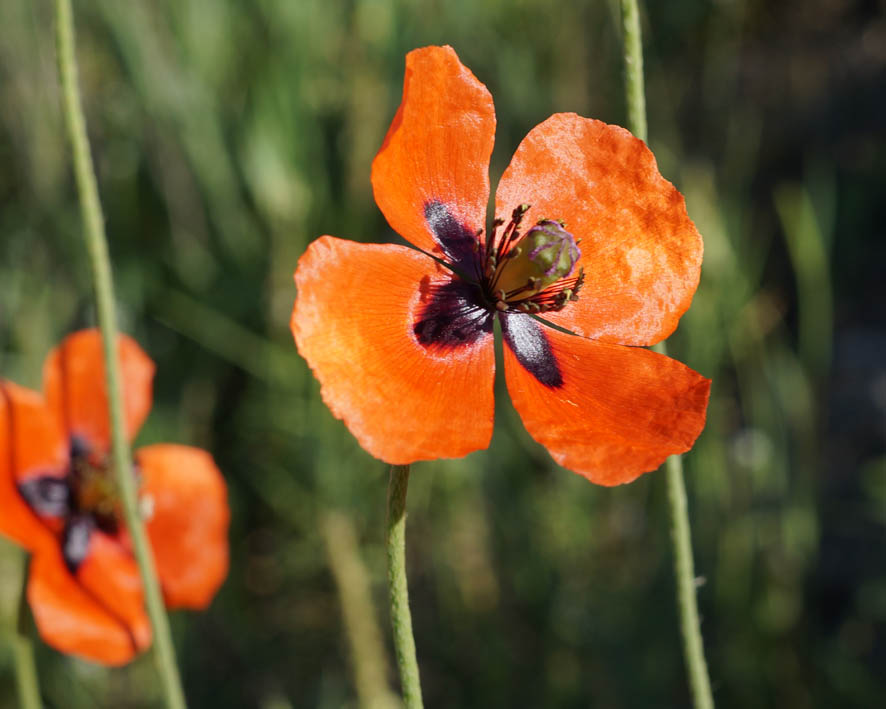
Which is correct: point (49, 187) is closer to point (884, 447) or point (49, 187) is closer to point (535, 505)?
point (535, 505)

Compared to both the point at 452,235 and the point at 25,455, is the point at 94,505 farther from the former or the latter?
the point at 452,235

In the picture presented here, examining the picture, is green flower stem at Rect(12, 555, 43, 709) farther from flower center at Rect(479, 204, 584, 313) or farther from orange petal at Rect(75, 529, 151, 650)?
flower center at Rect(479, 204, 584, 313)

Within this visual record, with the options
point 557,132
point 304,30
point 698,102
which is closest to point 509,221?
point 557,132

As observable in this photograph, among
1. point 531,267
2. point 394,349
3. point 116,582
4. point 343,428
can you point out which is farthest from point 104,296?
point 343,428

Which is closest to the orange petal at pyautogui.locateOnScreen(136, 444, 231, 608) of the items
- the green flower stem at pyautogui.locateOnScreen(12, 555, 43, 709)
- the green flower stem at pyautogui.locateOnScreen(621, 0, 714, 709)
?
the green flower stem at pyautogui.locateOnScreen(12, 555, 43, 709)

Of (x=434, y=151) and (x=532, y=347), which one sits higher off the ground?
(x=434, y=151)

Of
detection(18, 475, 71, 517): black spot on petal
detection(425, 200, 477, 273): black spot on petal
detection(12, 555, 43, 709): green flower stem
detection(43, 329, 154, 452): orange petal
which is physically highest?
detection(425, 200, 477, 273): black spot on petal
